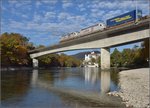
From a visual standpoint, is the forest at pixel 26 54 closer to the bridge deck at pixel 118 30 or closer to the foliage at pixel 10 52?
the foliage at pixel 10 52

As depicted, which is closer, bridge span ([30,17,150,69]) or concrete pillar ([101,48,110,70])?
bridge span ([30,17,150,69])

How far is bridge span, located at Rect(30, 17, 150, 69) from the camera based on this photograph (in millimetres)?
51875

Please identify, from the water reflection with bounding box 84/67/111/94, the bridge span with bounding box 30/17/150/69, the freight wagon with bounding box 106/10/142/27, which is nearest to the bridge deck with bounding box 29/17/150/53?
the bridge span with bounding box 30/17/150/69

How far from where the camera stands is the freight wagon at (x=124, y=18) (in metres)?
59.2

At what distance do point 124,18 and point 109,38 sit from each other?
18.4 feet

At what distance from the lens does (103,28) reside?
2798 inches

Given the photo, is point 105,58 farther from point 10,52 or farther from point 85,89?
point 85,89

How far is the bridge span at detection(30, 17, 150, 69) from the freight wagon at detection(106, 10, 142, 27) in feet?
6.37

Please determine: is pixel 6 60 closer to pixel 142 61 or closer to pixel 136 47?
pixel 142 61

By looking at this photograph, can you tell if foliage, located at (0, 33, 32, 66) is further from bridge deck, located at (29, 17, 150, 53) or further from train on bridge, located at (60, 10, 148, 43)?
train on bridge, located at (60, 10, 148, 43)

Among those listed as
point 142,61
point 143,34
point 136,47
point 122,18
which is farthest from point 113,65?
point 143,34

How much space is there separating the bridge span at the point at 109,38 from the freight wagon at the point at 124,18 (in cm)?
194

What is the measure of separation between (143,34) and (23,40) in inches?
2750

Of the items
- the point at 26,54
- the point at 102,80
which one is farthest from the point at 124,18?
the point at 26,54
